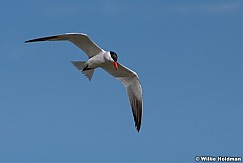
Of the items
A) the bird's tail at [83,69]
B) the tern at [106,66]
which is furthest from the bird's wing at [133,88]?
the bird's tail at [83,69]

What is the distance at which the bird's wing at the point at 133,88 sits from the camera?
20.2 metres

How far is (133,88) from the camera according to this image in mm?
20484

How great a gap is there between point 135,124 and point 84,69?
3.55m

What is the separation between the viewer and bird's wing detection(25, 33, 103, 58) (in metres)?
17.0

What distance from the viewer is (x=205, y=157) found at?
52.4 feet

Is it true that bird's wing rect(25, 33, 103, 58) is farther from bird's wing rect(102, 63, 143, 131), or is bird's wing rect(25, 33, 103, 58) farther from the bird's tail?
bird's wing rect(102, 63, 143, 131)

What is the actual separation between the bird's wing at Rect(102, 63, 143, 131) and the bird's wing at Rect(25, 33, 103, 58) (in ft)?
6.46

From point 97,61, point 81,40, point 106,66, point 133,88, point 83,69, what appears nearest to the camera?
point 81,40

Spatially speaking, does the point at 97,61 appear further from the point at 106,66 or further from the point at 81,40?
the point at 106,66

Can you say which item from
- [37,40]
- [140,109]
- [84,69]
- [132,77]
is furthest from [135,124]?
[37,40]

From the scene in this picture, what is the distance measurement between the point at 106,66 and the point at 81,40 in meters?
2.79

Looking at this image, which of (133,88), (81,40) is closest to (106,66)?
(133,88)

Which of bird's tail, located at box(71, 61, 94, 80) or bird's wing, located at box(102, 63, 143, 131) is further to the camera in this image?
bird's wing, located at box(102, 63, 143, 131)

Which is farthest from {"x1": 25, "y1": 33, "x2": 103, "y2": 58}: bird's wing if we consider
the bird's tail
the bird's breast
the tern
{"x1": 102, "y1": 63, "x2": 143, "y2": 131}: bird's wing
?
{"x1": 102, "y1": 63, "x2": 143, "y2": 131}: bird's wing
